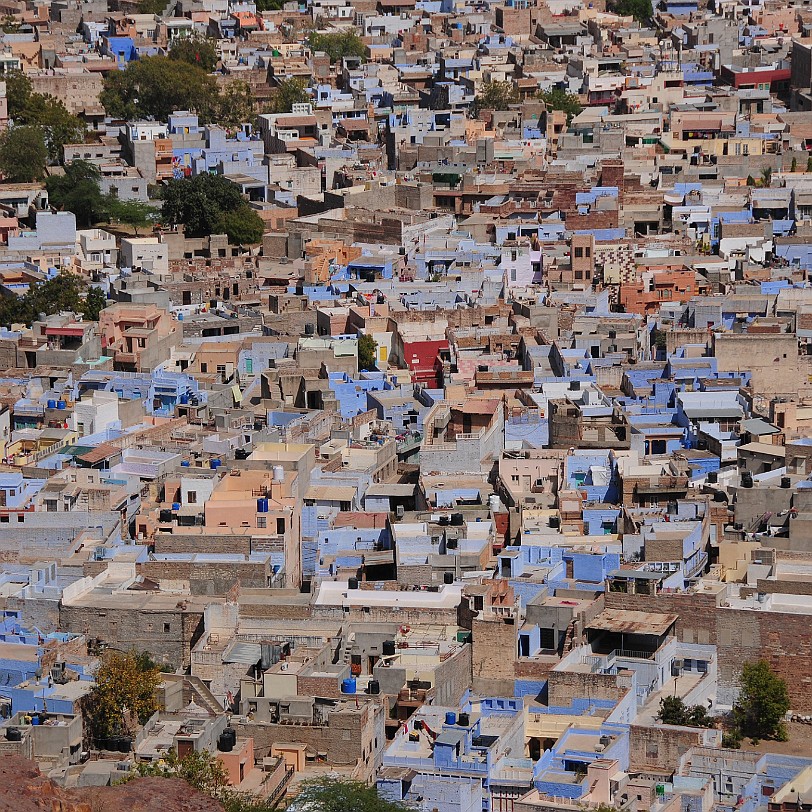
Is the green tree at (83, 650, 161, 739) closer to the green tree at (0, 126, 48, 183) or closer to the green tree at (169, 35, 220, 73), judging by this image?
the green tree at (0, 126, 48, 183)

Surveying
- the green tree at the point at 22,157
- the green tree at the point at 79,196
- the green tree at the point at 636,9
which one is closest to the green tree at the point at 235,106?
the green tree at the point at 22,157

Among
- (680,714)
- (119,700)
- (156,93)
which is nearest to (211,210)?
(156,93)

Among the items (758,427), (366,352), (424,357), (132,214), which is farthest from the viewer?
(132,214)

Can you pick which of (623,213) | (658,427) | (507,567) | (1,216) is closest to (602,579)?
(507,567)

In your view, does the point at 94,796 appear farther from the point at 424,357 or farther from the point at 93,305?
the point at 93,305

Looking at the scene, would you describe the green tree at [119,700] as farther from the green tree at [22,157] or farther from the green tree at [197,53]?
the green tree at [197,53]
